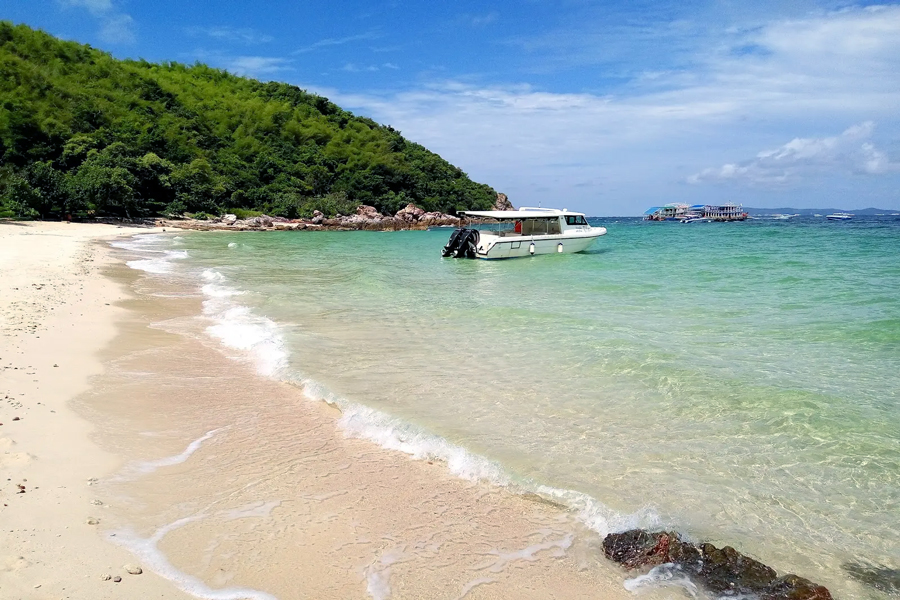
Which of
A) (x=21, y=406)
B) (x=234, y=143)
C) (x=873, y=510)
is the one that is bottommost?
(x=873, y=510)

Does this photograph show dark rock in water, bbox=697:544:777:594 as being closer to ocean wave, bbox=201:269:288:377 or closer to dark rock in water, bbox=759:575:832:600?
dark rock in water, bbox=759:575:832:600

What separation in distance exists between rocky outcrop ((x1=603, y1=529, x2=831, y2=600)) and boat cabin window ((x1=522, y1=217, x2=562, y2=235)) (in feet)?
83.1

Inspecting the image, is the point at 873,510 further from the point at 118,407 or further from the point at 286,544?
the point at 118,407

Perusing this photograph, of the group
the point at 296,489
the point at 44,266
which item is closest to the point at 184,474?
the point at 296,489

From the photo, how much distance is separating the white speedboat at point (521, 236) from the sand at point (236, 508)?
21095 mm

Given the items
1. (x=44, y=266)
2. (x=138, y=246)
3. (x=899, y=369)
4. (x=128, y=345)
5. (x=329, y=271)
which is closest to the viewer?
(x=899, y=369)

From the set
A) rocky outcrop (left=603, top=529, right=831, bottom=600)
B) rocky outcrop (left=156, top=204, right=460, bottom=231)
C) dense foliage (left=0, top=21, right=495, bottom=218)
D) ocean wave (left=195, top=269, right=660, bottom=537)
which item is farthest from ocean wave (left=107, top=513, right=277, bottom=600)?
rocky outcrop (left=156, top=204, right=460, bottom=231)

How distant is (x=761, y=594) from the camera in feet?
11.0

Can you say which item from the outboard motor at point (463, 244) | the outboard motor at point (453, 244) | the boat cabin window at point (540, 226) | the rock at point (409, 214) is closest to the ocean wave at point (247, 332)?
the outboard motor at point (463, 244)

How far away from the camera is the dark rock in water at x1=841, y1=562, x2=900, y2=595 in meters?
3.55

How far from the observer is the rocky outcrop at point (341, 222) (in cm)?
5242

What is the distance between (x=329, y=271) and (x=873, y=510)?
18723 mm

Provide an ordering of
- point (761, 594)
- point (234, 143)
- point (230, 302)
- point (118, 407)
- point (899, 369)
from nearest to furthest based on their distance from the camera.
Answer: point (761, 594)
point (118, 407)
point (899, 369)
point (230, 302)
point (234, 143)

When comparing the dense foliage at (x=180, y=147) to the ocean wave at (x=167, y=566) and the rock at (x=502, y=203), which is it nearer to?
the rock at (x=502, y=203)
